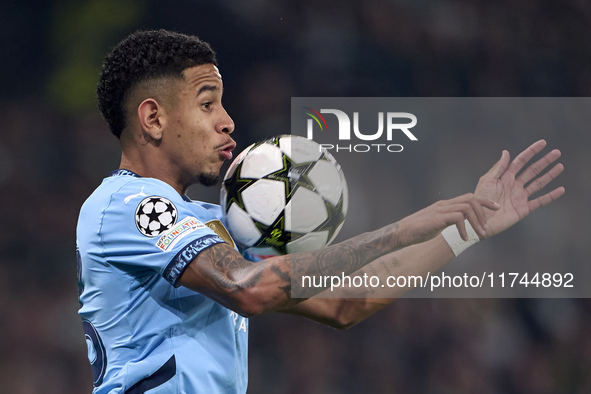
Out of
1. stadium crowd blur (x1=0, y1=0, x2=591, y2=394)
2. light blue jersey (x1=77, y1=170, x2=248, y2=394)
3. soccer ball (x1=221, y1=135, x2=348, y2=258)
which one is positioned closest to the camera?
light blue jersey (x1=77, y1=170, x2=248, y2=394)

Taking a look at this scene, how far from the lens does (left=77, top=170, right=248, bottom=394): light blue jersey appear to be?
2.00 metres

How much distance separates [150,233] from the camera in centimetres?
200

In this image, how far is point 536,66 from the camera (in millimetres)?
4988

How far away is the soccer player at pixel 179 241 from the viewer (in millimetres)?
1958

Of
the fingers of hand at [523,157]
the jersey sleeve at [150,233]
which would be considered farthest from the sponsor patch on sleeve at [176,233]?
the fingers of hand at [523,157]

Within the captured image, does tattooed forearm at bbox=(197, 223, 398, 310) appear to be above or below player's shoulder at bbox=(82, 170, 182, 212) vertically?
below

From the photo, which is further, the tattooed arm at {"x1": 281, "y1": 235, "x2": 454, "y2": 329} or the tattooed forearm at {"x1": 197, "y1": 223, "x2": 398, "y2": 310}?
the tattooed arm at {"x1": 281, "y1": 235, "x2": 454, "y2": 329}

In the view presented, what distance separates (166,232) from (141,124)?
0.55m

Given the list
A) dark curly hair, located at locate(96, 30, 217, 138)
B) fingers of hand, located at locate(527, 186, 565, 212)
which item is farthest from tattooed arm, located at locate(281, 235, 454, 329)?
dark curly hair, located at locate(96, 30, 217, 138)

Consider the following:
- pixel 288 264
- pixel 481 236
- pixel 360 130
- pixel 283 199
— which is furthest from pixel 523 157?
pixel 288 264

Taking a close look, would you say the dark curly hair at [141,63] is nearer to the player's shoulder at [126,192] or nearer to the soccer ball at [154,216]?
the player's shoulder at [126,192]

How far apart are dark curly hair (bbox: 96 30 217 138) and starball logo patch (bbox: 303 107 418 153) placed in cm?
62

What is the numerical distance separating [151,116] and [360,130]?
1005 millimetres

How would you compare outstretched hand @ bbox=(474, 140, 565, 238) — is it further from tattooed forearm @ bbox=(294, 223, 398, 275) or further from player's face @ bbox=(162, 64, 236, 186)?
player's face @ bbox=(162, 64, 236, 186)
